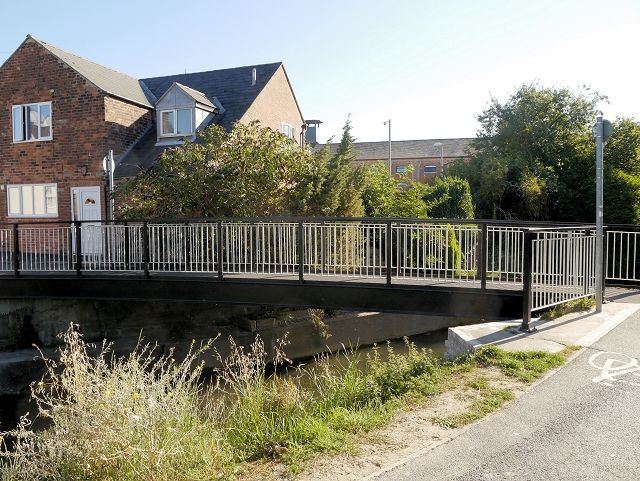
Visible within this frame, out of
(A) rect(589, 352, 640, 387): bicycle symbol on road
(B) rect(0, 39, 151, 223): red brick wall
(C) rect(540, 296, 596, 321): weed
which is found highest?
(B) rect(0, 39, 151, 223): red brick wall

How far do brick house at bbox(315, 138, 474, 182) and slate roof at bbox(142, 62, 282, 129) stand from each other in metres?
26.6

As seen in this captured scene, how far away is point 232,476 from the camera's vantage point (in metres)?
4.13

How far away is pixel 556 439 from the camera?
14.2 ft

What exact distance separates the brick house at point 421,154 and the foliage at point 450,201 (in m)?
29.3

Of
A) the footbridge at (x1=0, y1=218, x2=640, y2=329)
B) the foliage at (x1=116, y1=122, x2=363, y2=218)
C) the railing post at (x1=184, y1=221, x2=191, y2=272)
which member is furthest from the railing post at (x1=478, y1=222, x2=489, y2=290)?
the foliage at (x1=116, y1=122, x2=363, y2=218)

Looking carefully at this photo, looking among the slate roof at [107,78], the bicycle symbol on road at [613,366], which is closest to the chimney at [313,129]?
the slate roof at [107,78]

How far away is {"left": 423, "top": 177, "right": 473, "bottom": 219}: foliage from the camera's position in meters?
19.8

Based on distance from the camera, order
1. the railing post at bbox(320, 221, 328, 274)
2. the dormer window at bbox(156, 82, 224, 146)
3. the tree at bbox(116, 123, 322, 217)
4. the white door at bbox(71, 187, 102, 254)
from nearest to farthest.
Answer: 1. the railing post at bbox(320, 221, 328, 274)
2. the tree at bbox(116, 123, 322, 217)
3. the white door at bbox(71, 187, 102, 254)
4. the dormer window at bbox(156, 82, 224, 146)

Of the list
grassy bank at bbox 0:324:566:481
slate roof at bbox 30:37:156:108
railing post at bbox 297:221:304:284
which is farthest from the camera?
slate roof at bbox 30:37:156:108

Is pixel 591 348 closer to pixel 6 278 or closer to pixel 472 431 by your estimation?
pixel 472 431

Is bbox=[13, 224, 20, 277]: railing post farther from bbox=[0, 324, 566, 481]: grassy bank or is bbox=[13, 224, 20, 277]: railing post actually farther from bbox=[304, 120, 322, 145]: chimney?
bbox=[304, 120, 322, 145]: chimney

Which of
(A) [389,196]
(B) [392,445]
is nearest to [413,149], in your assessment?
(A) [389,196]

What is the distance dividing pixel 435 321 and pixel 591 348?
36.5ft

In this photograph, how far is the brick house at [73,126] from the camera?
18984 mm
